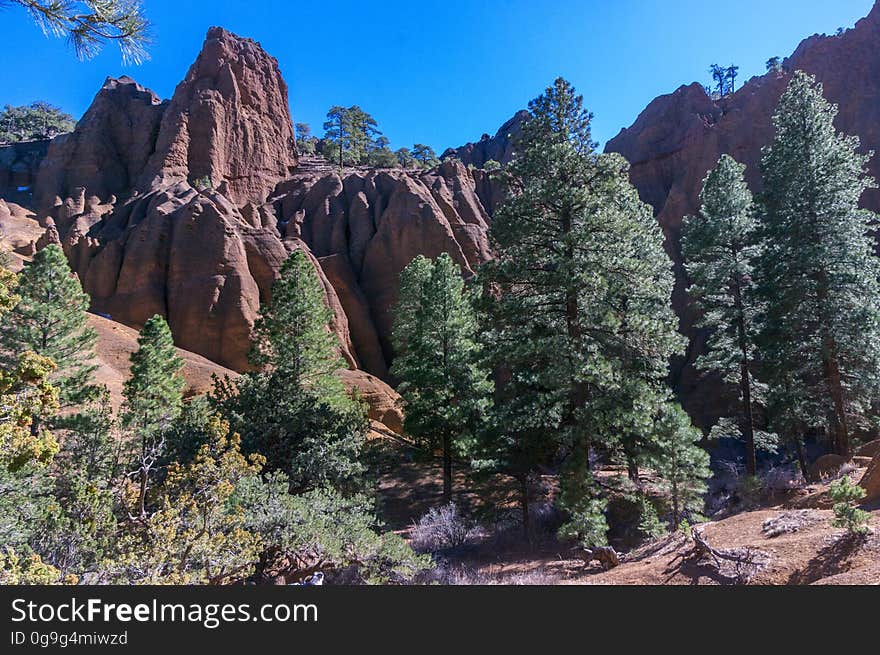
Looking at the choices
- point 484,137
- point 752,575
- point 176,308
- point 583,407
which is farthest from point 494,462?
point 484,137

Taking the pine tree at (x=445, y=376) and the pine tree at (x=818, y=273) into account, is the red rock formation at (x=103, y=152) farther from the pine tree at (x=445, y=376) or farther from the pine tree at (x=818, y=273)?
the pine tree at (x=818, y=273)

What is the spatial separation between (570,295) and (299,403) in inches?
427

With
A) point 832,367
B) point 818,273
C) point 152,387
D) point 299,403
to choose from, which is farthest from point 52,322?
point 832,367

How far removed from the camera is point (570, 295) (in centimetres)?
1137

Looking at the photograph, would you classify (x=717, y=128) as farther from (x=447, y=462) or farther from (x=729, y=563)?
(x=729, y=563)

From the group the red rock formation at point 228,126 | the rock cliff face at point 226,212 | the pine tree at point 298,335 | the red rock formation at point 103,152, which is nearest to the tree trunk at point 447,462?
the pine tree at point 298,335

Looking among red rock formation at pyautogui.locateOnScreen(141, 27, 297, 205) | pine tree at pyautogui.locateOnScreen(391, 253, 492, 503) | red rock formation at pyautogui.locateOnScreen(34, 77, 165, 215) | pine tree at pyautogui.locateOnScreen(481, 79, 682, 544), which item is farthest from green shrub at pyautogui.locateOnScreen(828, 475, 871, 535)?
red rock formation at pyautogui.locateOnScreen(34, 77, 165, 215)

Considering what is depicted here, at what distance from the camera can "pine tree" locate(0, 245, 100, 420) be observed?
61.7ft

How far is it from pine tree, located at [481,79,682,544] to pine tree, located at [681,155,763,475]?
8.16 metres

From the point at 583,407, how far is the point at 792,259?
10340 mm

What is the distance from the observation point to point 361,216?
48062mm

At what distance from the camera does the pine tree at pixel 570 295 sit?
10.7 metres

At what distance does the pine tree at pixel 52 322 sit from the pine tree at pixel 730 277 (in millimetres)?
25750

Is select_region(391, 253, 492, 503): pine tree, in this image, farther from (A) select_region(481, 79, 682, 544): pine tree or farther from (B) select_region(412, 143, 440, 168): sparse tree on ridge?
(B) select_region(412, 143, 440, 168): sparse tree on ridge
